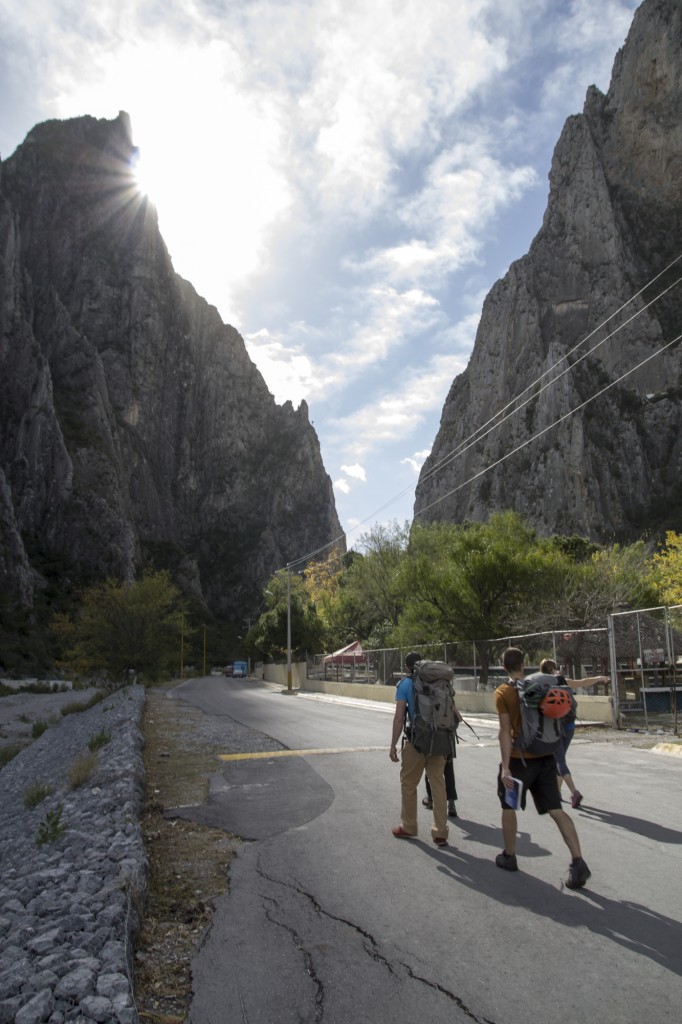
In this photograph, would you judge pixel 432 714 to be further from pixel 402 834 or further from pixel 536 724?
pixel 536 724

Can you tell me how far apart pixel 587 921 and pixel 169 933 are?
2593 mm

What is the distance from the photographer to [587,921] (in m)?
4.41

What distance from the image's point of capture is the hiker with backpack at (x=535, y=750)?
16.7 ft

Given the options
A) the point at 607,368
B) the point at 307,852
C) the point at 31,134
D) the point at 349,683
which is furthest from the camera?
the point at 31,134

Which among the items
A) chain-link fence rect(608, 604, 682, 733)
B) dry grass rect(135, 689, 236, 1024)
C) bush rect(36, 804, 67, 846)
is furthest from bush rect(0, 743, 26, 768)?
A: chain-link fence rect(608, 604, 682, 733)

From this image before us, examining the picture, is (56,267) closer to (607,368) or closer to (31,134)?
(31,134)

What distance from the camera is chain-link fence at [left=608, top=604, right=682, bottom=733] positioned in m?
15.3

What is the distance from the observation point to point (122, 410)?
12294cm

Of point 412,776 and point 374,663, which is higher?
point 412,776

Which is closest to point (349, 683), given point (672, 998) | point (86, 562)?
point (672, 998)

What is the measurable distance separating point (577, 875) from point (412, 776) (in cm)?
182

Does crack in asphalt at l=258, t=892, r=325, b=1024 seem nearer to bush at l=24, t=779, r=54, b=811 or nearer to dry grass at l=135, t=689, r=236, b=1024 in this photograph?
dry grass at l=135, t=689, r=236, b=1024

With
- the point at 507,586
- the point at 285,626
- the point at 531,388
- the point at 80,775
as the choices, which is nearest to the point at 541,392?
the point at 531,388

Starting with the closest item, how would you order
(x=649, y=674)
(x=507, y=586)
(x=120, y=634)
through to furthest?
(x=649, y=674) < (x=507, y=586) < (x=120, y=634)
